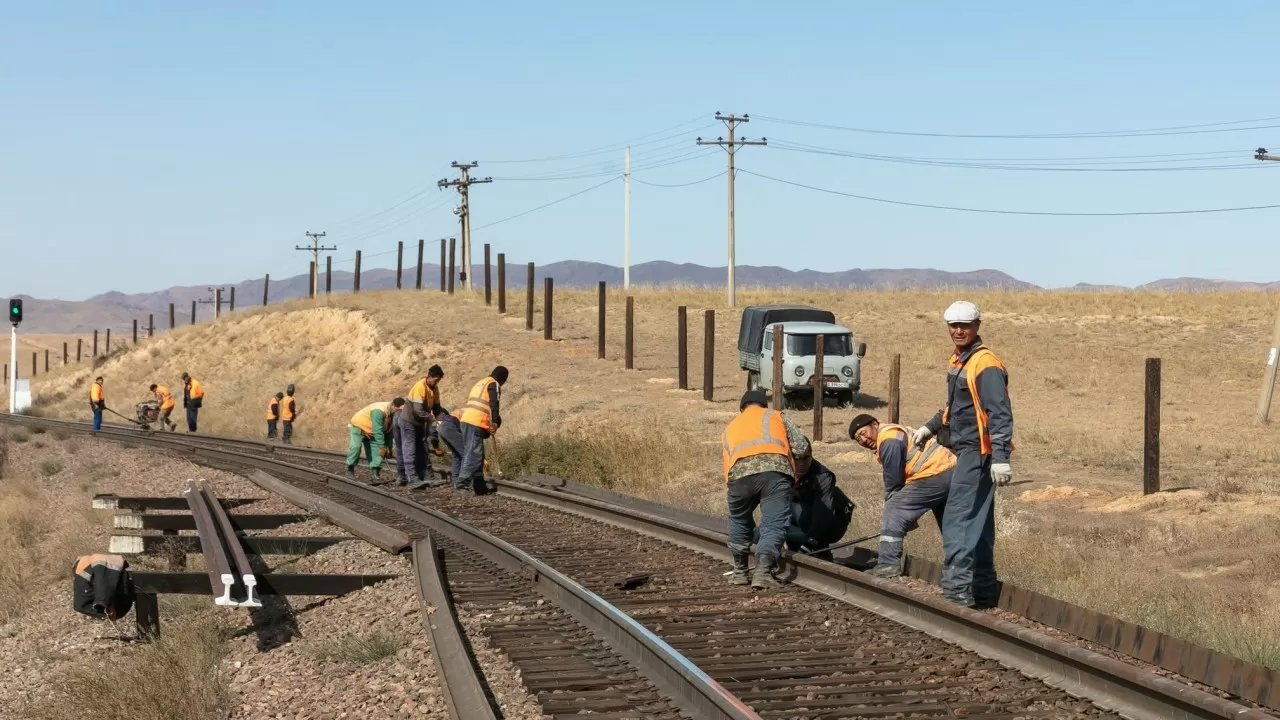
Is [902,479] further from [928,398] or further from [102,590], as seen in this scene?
[928,398]

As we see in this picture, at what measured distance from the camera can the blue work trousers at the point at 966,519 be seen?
27.3 feet

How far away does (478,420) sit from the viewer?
17.1 metres

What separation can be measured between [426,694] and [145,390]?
6392 centimetres

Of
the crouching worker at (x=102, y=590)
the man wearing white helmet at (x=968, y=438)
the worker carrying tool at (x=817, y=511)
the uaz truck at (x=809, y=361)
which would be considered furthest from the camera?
the uaz truck at (x=809, y=361)

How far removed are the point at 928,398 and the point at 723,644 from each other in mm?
31154

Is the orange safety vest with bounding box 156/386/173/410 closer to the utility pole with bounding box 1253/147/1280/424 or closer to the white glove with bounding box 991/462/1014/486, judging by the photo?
the utility pole with bounding box 1253/147/1280/424

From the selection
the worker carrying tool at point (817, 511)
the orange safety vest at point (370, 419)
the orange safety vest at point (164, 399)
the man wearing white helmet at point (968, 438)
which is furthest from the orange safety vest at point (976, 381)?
→ the orange safety vest at point (164, 399)

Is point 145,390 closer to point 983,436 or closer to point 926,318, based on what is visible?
point 926,318

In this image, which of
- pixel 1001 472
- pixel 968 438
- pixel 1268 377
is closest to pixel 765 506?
pixel 968 438

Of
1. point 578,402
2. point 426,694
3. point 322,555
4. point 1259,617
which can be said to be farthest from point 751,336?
point 426,694

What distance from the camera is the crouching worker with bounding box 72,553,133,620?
9.83 m

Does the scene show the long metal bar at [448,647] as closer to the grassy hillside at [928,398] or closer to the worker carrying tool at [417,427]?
the grassy hillside at [928,398]

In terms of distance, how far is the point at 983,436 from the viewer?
8.20 meters

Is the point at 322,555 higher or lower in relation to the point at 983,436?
lower
